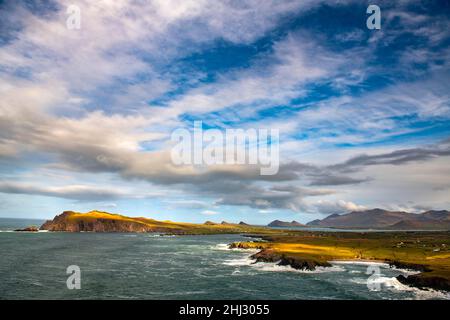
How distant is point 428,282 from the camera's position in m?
73.4

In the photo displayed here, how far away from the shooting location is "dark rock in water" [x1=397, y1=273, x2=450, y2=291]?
232ft

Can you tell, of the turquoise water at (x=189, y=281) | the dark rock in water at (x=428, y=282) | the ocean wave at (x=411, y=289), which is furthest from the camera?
the dark rock in water at (x=428, y=282)

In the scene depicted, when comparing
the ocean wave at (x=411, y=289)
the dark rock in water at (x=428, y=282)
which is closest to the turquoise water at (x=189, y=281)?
the ocean wave at (x=411, y=289)

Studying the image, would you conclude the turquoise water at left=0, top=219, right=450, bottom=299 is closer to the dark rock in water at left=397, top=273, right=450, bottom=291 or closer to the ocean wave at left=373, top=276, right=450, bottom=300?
the ocean wave at left=373, top=276, right=450, bottom=300

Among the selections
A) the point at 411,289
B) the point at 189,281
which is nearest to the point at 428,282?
the point at 411,289

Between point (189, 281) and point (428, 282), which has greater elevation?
point (428, 282)

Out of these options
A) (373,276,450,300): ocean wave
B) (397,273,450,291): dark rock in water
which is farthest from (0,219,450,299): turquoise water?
(397,273,450,291): dark rock in water

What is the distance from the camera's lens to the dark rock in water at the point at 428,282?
70.7 m

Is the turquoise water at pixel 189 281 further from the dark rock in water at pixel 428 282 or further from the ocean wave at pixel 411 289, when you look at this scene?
the dark rock in water at pixel 428 282

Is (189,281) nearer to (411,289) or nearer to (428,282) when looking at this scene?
(411,289)
